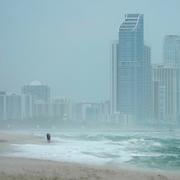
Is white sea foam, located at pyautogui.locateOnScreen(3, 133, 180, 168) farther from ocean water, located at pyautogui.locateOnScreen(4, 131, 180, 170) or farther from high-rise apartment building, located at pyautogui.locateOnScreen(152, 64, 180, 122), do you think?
high-rise apartment building, located at pyautogui.locateOnScreen(152, 64, 180, 122)

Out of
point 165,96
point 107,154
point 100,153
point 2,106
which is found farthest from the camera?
point 165,96

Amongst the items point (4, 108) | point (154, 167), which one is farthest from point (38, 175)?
point (4, 108)

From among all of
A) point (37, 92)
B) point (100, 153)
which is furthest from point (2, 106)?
point (100, 153)

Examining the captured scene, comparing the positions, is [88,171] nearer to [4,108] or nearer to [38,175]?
[38,175]

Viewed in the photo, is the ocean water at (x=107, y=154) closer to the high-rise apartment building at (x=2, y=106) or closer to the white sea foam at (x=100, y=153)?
the white sea foam at (x=100, y=153)

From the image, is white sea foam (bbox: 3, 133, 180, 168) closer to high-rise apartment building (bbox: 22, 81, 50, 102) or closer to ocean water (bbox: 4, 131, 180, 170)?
ocean water (bbox: 4, 131, 180, 170)

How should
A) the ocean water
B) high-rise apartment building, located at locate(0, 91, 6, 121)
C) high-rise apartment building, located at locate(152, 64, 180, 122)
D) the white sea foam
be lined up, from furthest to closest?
high-rise apartment building, located at locate(152, 64, 180, 122) < high-rise apartment building, located at locate(0, 91, 6, 121) < the white sea foam < the ocean water

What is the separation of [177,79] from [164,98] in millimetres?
17080

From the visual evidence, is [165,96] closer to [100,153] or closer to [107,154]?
[100,153]

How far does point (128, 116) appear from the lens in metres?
182

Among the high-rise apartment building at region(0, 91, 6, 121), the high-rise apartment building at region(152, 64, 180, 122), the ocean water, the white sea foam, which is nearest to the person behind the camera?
the ocean water

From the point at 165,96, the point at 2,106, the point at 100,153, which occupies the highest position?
the point at 100,153

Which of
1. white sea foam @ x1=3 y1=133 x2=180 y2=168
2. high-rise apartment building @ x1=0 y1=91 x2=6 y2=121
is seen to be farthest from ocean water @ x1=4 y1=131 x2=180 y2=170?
high-rise apartment building @ x1=0 y1=91 x2=6 y2=121

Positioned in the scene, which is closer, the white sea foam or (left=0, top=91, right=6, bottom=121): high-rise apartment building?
the white sea foam
